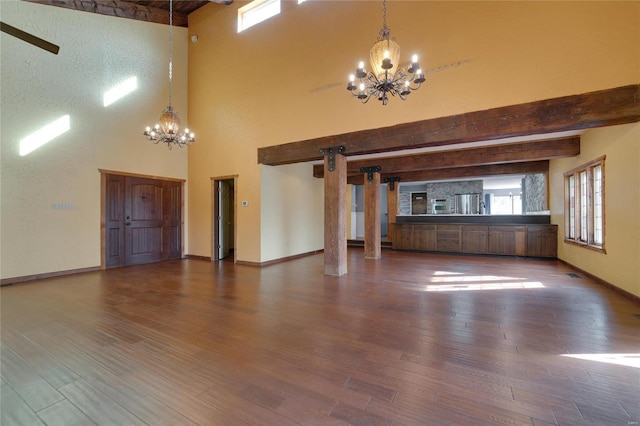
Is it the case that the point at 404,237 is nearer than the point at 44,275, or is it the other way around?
the point at 44,275

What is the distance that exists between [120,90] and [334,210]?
5799 mm

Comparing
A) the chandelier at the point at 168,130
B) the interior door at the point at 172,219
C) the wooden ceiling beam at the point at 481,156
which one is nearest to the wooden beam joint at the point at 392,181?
the wooden ceiling beam at the point at 481,156

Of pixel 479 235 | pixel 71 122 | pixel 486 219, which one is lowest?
pixel 479 235

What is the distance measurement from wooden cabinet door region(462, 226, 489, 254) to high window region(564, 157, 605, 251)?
1.80 metres

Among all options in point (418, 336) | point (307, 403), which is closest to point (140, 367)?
point (307, 403)

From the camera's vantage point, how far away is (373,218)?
740 centimetres

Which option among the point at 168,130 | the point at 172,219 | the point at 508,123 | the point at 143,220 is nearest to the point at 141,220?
the point at 143,220

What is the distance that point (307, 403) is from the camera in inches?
66.4

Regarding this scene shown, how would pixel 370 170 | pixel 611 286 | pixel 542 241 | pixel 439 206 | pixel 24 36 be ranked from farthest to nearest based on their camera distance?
pixel 439 206 → pixel 370 170 → pixel 542 241 → pixel 611 286 → pixel 24 36

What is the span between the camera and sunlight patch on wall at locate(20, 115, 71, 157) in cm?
496

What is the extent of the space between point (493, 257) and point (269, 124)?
693 cm

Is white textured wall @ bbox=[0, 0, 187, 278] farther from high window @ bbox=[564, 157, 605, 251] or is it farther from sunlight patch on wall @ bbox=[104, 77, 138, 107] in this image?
high window @ bbox=[564, 157, 605, 251]

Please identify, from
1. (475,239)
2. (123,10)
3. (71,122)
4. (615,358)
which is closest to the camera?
(615,358)

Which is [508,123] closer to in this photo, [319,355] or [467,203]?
[319,355]
